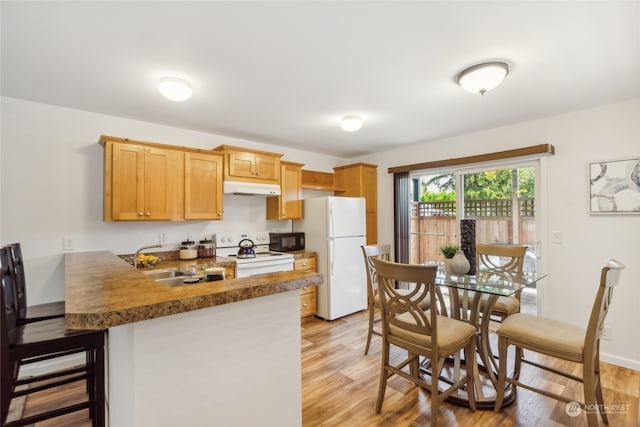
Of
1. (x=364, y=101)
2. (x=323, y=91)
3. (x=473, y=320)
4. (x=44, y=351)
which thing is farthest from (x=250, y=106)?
(x=473, y=320)

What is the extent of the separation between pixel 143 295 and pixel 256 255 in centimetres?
248

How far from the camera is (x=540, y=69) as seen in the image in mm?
2037

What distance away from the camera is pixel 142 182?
9.22 feet

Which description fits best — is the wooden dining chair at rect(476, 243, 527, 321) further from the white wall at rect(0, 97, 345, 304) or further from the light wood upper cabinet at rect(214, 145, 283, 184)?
the white wall at rect(0, 97, 345, 304)

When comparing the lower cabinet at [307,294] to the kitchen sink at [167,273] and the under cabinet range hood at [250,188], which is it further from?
the kitchen sink at [167,273]

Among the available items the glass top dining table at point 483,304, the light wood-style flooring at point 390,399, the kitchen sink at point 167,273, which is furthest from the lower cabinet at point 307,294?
the glass top dining table at point 483,304

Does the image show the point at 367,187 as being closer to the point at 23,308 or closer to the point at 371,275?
the point at 371,275

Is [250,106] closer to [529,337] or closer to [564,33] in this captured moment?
[564,33]

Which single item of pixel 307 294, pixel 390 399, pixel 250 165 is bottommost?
pixel 390 399

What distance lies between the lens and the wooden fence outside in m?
3.28

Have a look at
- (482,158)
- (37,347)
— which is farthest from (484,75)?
(37,347)

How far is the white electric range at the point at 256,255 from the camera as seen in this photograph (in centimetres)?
306

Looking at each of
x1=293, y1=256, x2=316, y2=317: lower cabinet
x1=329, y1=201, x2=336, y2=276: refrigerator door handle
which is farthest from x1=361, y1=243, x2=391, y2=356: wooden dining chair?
x1=293, y1=256, x2=316, y2=317: lower cabinet

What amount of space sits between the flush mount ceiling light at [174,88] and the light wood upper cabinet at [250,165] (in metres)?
1.14
